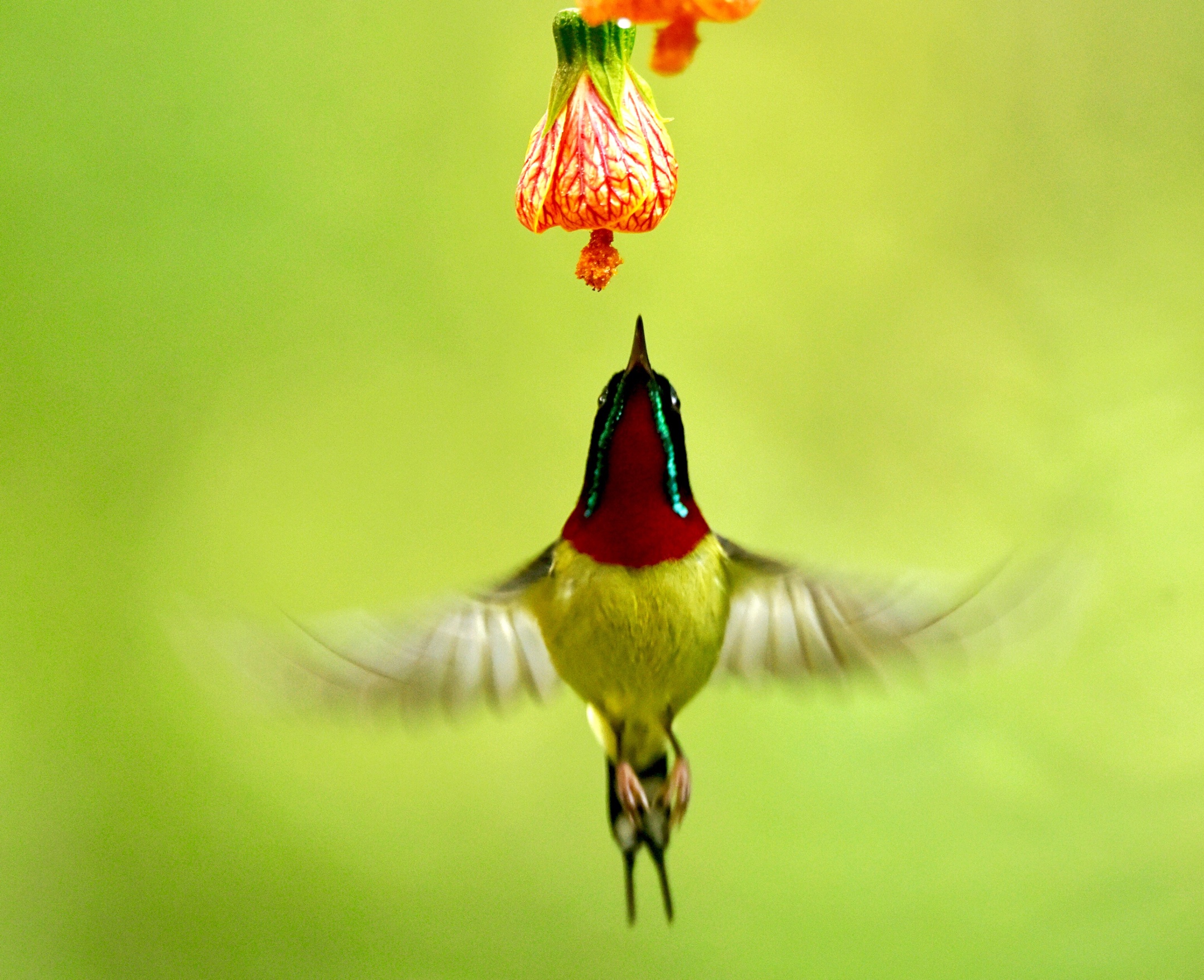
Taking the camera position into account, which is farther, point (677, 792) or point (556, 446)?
point (556, 446)

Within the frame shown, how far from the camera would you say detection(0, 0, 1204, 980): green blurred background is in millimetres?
2729

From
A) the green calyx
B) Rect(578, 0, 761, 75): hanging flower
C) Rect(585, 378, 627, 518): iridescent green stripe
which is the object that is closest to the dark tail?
Rect(585, 378, 627, 518): iridescent green stripe

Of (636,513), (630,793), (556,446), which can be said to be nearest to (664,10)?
(636,513)

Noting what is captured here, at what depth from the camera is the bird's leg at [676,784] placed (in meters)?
1.84

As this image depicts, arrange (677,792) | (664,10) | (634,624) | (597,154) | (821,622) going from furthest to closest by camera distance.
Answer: (677,792) < (634,624) < (821,622) < (597,154) < (664,10)

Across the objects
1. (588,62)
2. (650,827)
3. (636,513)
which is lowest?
(650,827)

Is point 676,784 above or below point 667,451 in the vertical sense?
below

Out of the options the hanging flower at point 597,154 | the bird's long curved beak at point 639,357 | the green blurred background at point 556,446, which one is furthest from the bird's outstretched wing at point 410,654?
the green blurred background at point 556,446

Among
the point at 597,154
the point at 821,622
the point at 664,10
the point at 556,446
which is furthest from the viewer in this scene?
the point at 556,446

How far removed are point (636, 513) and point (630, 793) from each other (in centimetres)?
49

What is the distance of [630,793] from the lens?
1.83 meters

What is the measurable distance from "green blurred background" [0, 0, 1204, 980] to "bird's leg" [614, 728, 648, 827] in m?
1.09

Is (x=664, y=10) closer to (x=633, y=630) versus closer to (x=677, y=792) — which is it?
(x=633, y=630)

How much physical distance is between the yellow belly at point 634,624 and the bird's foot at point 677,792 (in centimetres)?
10
